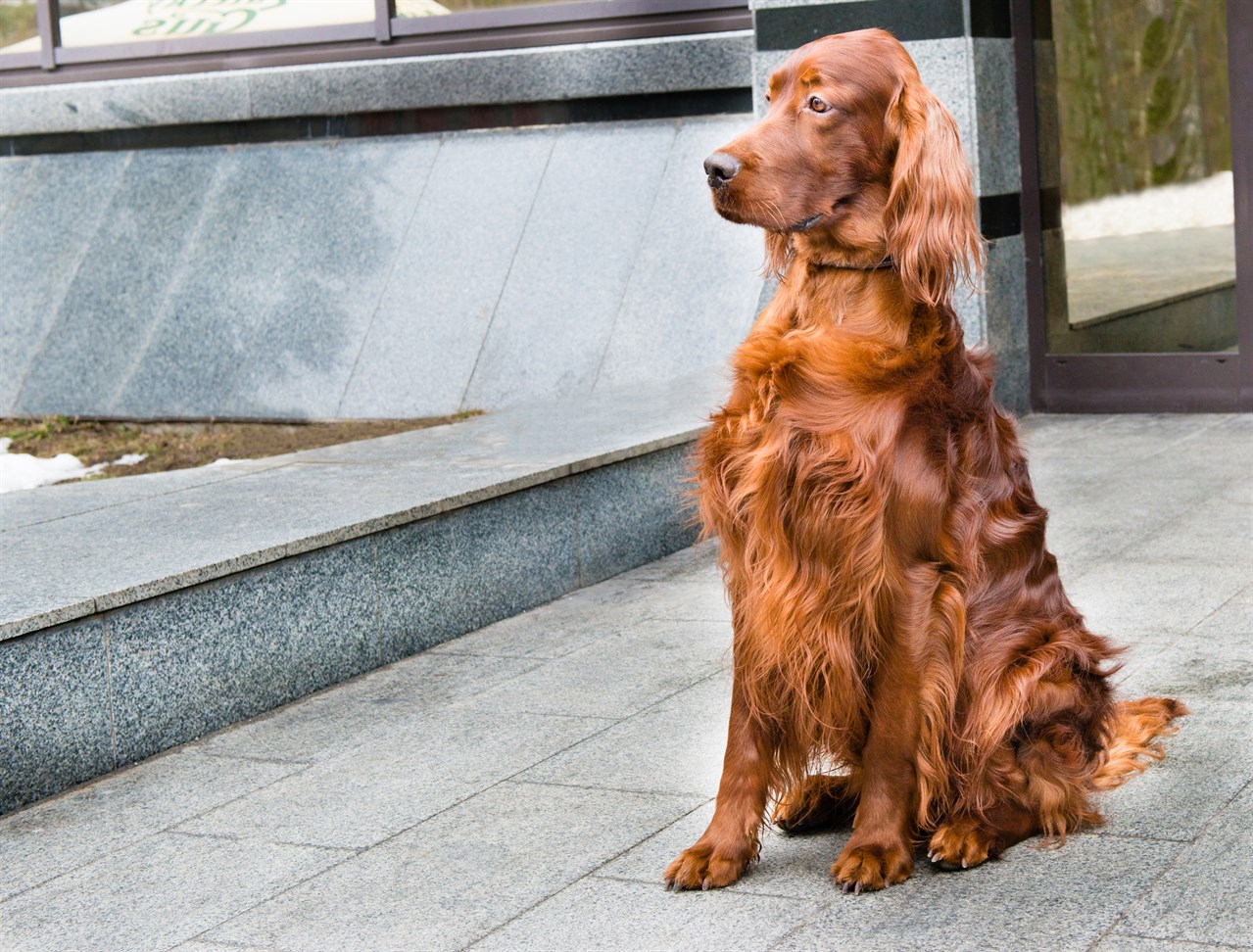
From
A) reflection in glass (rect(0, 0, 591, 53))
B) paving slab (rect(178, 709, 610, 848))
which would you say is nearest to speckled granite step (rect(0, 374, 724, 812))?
paving slab (rect(178, 709, 610, 848))

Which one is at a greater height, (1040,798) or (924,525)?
(924,525)

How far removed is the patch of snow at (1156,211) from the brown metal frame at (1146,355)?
92mm

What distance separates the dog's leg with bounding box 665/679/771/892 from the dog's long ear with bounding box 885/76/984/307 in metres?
0.88

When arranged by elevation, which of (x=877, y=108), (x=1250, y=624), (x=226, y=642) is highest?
(x=877, y=108)

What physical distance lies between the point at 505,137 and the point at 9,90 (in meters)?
3.53

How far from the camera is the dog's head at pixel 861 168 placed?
9.73 ft

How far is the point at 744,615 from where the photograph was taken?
3.14m

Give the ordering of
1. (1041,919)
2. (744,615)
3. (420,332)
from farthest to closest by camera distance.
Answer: (420,332) → (744,615) → (1041,919)

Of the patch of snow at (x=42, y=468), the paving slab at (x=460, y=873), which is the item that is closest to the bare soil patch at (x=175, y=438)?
the patch of snow at (x=42, y=468)

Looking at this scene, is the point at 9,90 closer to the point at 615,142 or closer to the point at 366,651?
the point at 615,142

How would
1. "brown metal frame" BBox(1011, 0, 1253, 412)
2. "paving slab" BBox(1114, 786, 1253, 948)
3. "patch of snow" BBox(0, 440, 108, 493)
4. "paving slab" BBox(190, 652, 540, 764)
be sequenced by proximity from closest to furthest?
"paving slab" BBox(1114, 786, 1253, 948) < "paving slab" BBox(190, 652, 540, 764) < "patch of snow" BBox(0, 440, 108, 493) < "brown metal frame" BBox(1011, 0, 1253, 412)

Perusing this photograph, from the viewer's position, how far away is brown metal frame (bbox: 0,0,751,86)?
9.02m

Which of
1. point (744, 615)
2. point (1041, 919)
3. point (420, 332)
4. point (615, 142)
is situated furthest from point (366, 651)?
point (615, 142)

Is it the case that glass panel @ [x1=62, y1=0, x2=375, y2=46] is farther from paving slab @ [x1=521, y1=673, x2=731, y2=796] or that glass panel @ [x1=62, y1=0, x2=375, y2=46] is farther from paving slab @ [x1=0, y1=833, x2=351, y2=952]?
paving slab @ [x1=0, y1=833, x2=351, y2=952]
